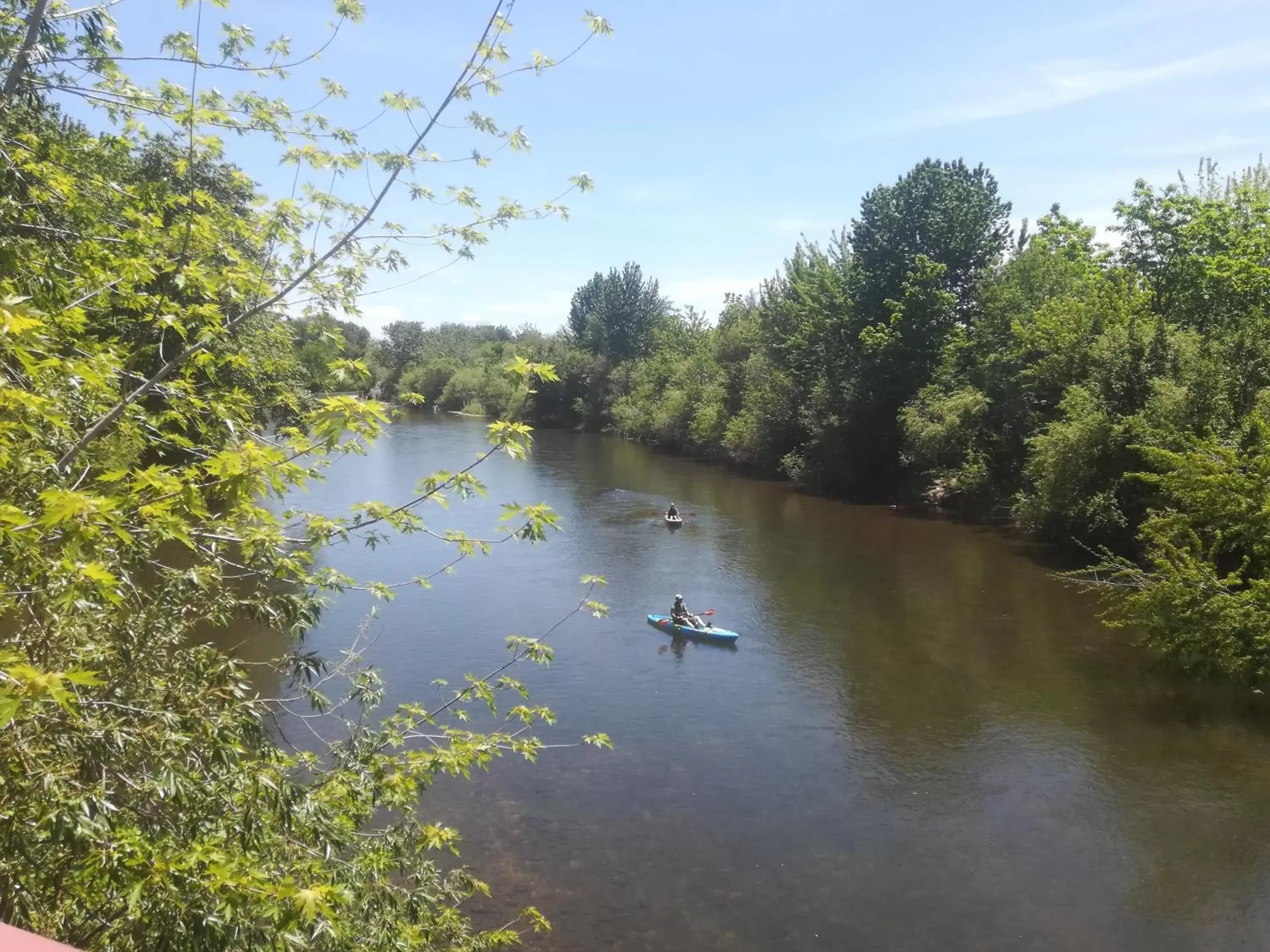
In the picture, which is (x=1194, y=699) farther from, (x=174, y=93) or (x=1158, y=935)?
(x=174, y=93)

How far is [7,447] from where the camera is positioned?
4473 millimetres

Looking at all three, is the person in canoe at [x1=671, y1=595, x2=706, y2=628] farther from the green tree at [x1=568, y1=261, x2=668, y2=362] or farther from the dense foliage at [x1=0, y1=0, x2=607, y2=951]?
the green tree at [x1=568, y1=261, x2=668, y2=362]

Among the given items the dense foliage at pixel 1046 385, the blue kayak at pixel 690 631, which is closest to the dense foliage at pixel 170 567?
the blue kayak at pixel 690 631

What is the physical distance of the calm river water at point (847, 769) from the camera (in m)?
12.0

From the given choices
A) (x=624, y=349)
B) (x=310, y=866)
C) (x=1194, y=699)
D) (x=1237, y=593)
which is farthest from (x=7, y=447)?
(x=624, y=349)

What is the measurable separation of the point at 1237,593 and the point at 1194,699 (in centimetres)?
326

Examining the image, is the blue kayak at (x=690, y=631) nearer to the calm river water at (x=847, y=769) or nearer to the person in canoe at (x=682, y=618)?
the person in canoe at (x=682, y=618)

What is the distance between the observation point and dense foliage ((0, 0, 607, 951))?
4418 mm

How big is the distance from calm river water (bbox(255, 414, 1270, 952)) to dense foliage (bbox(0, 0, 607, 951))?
5.70m

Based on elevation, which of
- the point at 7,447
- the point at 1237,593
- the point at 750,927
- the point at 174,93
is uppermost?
the point at 174,93

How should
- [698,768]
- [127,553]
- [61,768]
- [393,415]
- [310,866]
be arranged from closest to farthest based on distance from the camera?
[61,768] < [310,866] < [127,553] < [393,415] < [698,768]

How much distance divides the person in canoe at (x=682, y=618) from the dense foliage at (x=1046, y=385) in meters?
10.1

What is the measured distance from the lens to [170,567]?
255 inches

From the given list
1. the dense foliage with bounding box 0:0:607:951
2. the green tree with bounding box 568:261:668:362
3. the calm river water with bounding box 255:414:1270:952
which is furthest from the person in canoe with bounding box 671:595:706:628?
the green tree with bounding box 568:261:668:362
